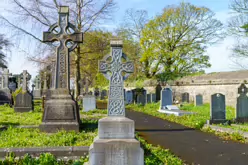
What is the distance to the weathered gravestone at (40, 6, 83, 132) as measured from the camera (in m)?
Result: 8.10

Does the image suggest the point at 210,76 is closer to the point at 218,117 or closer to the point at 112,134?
the point at 218,117

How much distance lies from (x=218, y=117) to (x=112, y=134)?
23.6 feet

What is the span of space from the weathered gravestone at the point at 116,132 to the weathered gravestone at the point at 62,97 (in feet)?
12.1

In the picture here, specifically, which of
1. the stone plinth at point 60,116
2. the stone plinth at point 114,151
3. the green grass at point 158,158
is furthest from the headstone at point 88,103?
the stone plinth at point 114,151

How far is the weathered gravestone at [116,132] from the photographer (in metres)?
4.41

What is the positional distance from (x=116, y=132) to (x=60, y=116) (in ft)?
13.3

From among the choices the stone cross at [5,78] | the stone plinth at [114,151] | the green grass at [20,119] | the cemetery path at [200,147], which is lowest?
the cemetery path at [200,147]

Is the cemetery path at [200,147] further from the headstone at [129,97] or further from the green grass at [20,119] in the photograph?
the headstone at [129,97]

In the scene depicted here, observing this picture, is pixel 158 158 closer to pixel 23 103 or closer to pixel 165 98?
pixel 23 103

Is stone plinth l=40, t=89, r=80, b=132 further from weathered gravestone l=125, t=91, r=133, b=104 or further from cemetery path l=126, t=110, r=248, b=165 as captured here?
weathered gravestone l=125, t=91, r=133, b=104

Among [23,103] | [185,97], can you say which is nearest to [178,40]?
[185,97]

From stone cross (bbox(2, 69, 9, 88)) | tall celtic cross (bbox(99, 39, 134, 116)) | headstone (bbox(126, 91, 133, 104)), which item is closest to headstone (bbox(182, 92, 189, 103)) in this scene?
headstone (bbox(126, 91, 133, 104))

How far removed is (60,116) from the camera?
817cm

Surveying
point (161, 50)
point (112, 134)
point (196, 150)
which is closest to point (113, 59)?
point (112, 134)
